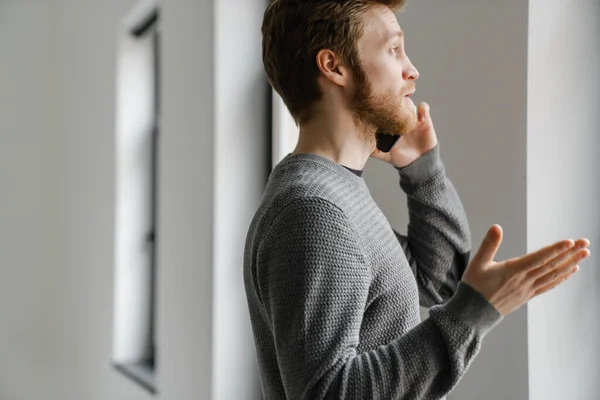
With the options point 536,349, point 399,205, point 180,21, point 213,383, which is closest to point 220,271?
point 213,383

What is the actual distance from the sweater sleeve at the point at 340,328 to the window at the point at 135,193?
2.79 meters

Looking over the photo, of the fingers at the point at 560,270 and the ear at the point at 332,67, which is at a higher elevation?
the ear at the point at 332,67

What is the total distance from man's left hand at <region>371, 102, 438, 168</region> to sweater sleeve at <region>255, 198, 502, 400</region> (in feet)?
1.46

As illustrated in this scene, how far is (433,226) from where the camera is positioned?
4.28 ft

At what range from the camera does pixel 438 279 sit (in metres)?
1.31

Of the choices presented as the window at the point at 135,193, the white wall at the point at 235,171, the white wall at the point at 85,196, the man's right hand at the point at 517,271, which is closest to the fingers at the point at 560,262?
the man's right hand at the point at 517,271

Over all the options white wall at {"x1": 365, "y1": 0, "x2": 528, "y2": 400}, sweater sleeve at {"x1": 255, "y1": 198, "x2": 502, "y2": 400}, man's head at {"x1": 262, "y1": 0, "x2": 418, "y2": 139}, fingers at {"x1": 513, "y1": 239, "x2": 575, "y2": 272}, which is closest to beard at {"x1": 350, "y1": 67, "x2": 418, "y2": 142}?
man's head at {"x1": 262, "y1": 0, "x2": 418, "y2": 139}

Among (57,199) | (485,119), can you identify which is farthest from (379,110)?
(57,199)

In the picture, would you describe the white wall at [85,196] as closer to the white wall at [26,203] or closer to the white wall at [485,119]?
the white wall at [26,203]

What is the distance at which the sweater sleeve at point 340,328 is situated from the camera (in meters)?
0.83

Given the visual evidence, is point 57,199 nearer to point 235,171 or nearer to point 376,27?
point 235,171

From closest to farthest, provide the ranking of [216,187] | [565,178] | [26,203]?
[565,178] → [216,187] → [26,203]

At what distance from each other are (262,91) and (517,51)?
4.17 feet

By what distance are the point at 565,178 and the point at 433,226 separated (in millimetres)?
371
